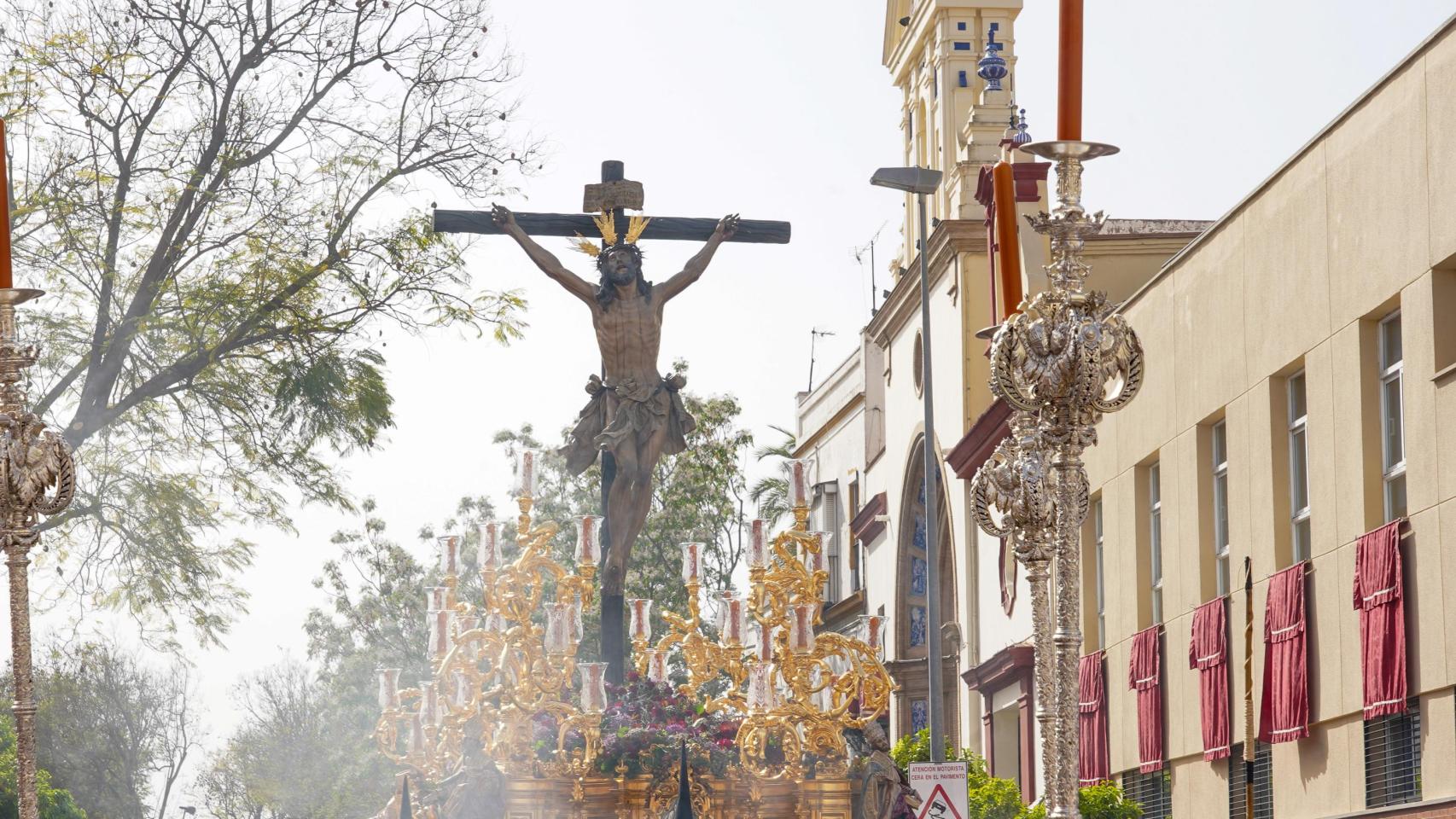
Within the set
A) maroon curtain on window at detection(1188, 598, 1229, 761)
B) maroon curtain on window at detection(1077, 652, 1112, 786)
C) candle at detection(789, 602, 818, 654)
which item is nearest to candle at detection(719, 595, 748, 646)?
candle at detection(789, 602, 818, 654)

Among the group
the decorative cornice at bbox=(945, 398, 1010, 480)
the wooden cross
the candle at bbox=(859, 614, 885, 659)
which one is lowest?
the candle at bbox=(859, 614, 885, 659)

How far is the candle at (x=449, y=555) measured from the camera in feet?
40.8

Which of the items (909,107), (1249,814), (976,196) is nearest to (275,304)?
(1249,814)

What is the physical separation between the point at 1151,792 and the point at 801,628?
47.3ft

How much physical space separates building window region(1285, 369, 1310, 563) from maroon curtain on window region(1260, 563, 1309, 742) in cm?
41

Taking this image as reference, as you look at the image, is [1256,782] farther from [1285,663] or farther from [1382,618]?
[1382,618]

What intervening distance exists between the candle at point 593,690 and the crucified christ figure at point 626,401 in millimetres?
1969

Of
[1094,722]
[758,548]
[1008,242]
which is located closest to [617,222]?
[758,548]

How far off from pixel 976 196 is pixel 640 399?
18.5 meters

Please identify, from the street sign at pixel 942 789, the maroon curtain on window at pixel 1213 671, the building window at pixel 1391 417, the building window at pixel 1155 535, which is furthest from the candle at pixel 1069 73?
the building window at pixel 1155 535

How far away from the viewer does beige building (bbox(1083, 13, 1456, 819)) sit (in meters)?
16.8

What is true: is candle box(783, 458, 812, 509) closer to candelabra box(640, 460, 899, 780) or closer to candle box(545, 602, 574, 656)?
candelabra box(640, 460, 899, 780)

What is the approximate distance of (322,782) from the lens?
61250 mm

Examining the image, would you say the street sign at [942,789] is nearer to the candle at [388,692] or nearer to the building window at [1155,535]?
the candle at [388,692]
